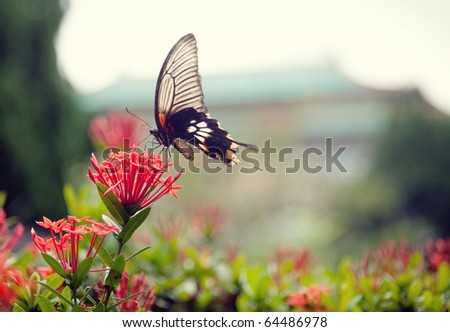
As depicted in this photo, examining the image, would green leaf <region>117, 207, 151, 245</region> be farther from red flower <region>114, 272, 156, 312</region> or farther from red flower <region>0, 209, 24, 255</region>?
red flower <region>0, 209, 24, 255</region>

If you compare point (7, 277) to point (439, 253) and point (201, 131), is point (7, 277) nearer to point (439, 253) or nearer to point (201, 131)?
point (201, 131)

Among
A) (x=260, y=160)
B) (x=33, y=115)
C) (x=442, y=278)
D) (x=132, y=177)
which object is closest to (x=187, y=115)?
(x=132, y=177)

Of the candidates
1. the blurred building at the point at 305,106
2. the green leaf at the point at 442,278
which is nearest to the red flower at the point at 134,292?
the green leaf at the point at 442,278

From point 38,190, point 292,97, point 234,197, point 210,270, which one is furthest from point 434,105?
point 210,270

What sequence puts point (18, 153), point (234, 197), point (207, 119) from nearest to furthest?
point (207, 119), point (18, 153), point (234, 197)

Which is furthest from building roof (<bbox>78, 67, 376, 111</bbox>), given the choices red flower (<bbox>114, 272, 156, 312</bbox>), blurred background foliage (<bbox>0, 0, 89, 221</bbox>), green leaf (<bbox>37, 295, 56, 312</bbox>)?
green leaf (<bbox>37, 295, 56, 312</bbox>)
